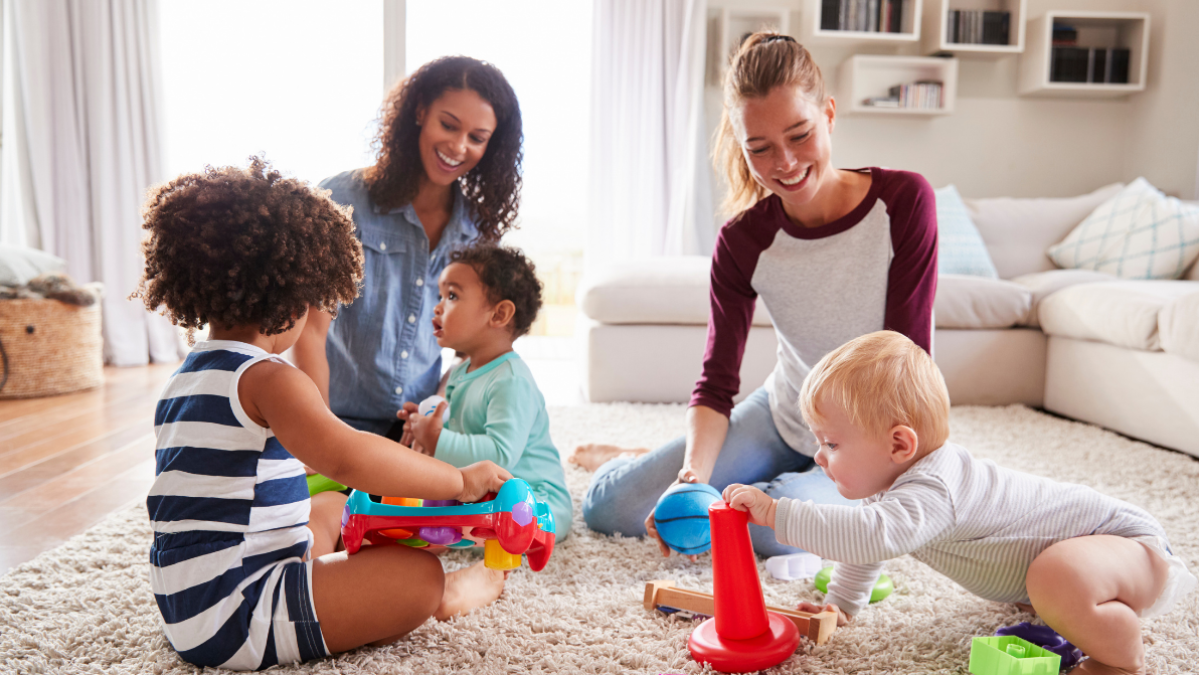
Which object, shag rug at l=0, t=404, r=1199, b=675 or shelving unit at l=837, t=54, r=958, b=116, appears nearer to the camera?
shag rug at l=0, t=404, r=1199, b=675

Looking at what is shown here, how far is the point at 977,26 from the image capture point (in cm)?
406

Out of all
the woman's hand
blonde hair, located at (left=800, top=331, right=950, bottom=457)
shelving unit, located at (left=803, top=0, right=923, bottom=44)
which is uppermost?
shelving unit, located at (left=803, top=0, right=923, bottom=44)

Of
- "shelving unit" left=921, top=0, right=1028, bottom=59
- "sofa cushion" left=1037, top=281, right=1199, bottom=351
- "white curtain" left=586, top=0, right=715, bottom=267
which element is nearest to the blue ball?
"sofa cushion" left=1037, top=281, right=1199, bottom=351

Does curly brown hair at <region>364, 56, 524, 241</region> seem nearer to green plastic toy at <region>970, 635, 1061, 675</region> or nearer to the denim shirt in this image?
the denim shirt

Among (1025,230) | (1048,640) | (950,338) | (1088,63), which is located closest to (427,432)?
(1048,640)

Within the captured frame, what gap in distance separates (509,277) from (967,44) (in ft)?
11.3

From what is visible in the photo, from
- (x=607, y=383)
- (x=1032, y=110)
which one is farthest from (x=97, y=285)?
(x=1032, y=110)

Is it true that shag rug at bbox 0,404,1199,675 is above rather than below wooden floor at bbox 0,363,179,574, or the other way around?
above

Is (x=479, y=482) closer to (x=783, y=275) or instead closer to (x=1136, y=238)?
(x=783, y=275)

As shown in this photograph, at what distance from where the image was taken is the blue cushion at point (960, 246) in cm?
339

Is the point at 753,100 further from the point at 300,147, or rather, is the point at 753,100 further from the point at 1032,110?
the point at 1032,110

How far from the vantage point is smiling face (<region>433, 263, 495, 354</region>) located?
155 centimetres

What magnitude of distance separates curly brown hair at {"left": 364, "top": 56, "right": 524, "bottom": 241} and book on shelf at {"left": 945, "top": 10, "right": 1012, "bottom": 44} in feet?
10.4

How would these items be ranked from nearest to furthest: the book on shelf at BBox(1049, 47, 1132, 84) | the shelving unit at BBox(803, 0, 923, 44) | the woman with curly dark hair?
the woman with curly dark hair, the shelving unit at BBox(803, 0, 923, 44), the book on shelf at BBox(1049, 47, 1132, 84)
